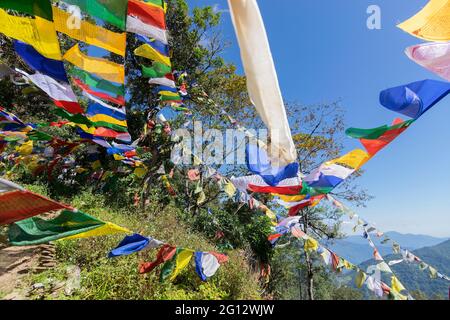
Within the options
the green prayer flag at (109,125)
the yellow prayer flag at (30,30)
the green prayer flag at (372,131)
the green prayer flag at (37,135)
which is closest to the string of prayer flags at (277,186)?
the green prayer flag at (372,131)

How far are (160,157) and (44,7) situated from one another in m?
7.80

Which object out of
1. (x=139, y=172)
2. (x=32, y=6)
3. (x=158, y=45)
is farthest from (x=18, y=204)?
(x=139, y=172)

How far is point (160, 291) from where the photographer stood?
439cm

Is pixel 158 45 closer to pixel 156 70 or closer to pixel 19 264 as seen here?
pixel 156 70

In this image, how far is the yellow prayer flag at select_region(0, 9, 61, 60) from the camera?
121 inches

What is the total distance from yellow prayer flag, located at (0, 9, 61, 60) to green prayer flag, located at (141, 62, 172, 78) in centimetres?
198

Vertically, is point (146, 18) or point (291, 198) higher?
point (146, 18)

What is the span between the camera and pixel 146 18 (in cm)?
370

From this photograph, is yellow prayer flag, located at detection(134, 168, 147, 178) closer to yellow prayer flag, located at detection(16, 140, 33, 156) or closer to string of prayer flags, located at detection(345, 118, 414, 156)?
yellow prayer flag, located at detection(16, 140, 33, 156)

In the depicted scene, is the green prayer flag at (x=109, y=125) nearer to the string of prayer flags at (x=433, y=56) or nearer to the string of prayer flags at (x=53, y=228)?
the string of prayer flags at (x=53, y=228)

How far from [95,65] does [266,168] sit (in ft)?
10.3

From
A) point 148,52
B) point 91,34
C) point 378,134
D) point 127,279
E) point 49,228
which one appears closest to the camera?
point 49,228

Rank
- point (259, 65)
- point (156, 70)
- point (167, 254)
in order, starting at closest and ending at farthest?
point (259, 65) < point (167, 254) < point (156, 70)
